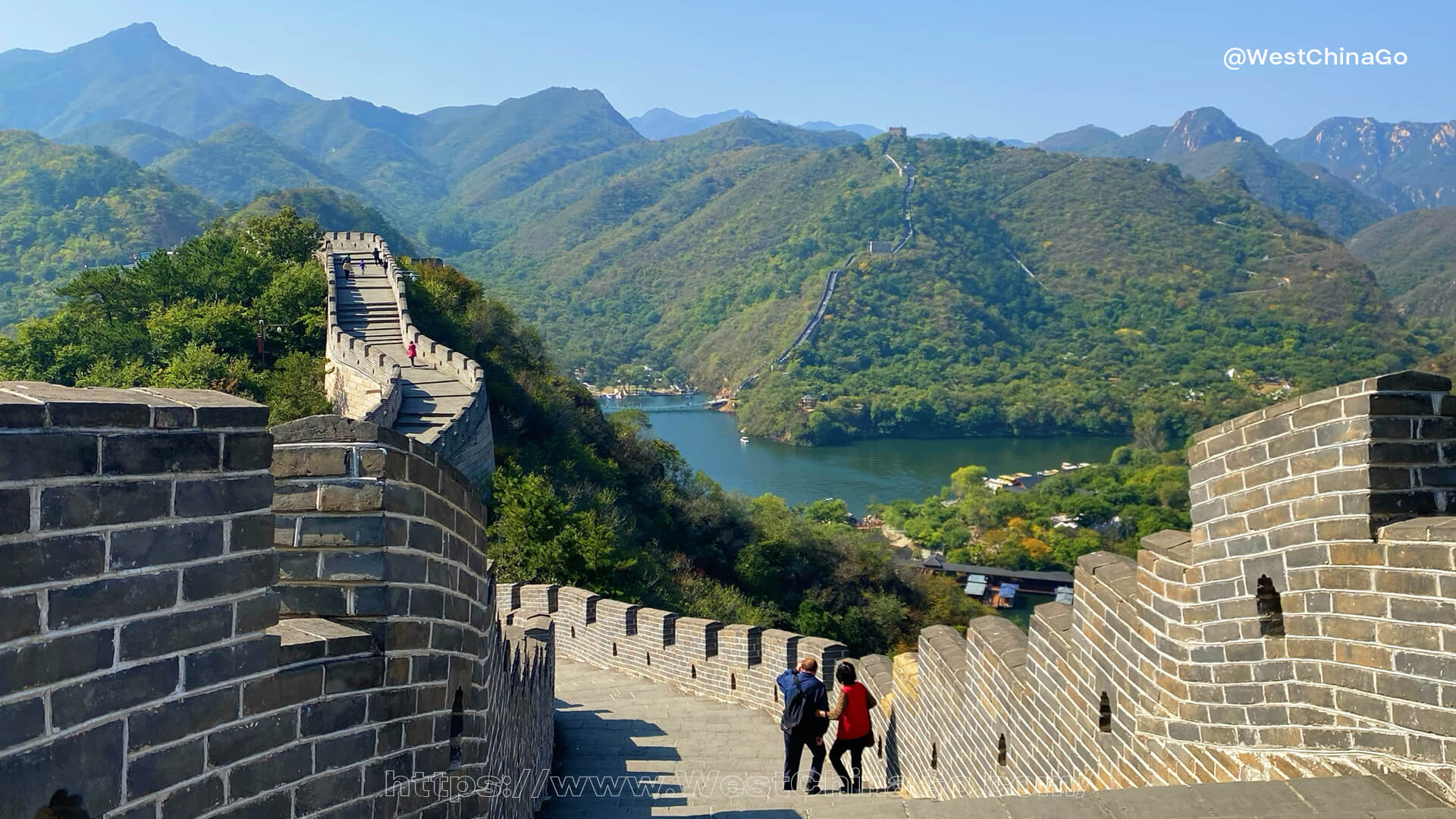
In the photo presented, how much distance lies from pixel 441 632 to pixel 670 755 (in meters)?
5.39

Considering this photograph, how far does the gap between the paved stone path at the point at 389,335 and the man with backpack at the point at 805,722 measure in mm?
13355

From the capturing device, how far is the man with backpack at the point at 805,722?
6305mm

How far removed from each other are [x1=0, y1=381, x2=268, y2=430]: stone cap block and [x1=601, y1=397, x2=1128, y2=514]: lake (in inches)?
2541

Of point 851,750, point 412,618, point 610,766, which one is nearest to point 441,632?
point 412,618

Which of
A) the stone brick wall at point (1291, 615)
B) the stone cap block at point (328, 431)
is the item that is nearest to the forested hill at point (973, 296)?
the stone brick wall at point (1291, 615)

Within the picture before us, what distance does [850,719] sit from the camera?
643cm

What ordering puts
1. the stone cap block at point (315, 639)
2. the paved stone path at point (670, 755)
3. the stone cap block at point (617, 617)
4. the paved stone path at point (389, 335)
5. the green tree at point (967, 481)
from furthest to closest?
the green tree at point (967, 481) < the paved stone path at point (389, 335) < the stone cap block at point (617, 617) < the paved stone path at point (670, 755) < the stone cap block at point (315, 639)

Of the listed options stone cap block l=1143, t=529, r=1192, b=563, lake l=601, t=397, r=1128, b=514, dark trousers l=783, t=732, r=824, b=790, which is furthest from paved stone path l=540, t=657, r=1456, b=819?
lake l=601, t=397, r=1128, b=514

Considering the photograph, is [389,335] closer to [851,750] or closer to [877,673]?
[877,673]

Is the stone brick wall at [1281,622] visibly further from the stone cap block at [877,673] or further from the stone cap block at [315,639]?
the stone cap block at [877,673]

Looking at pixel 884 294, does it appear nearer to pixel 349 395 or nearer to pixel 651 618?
pixel 349 395

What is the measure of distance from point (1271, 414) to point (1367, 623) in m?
0.67

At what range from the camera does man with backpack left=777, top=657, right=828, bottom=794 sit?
6.30 meters

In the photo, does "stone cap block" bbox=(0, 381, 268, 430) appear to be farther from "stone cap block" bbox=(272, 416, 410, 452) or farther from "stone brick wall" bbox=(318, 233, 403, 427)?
"stone brick wall" bbox=(318, 233, 403, 427)
